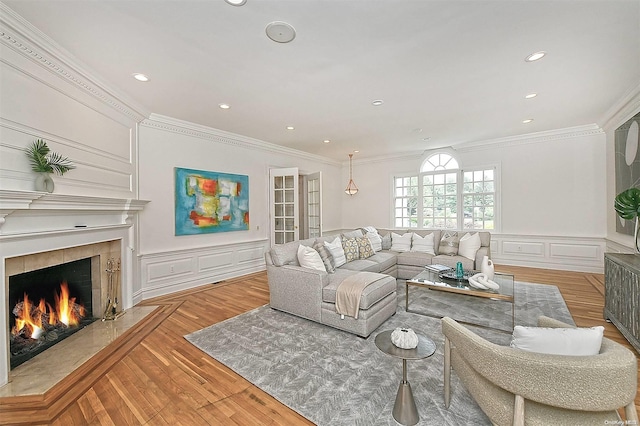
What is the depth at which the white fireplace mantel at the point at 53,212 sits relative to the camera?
1998 millimetres

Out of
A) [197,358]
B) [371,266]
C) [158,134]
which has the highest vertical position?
[158,134]

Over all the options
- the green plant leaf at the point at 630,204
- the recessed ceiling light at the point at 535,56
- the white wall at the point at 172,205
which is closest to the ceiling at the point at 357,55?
the recessed ceiling light at the point at 535,56

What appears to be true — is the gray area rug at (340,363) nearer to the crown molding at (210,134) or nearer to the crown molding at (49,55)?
the crown molding at (49,55)

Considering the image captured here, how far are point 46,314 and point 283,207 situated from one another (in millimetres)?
3850

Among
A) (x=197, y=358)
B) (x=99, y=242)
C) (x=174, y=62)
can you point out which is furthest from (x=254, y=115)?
(x=197, y=358)

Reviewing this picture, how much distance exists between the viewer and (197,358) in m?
2.42

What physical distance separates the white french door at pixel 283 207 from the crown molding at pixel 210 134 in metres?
0.59

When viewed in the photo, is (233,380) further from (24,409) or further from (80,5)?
(80,5)

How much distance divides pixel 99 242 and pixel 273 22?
312cm

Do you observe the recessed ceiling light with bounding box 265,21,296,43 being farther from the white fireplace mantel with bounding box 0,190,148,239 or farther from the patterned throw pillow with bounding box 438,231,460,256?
the patterned throw pillow with bounding box 438,231,460,256

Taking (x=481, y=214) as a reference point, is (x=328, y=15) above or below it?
above

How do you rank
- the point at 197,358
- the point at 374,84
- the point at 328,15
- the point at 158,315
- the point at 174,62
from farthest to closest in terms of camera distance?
the point at 158,315, the point at 374,84, the point at 174,62, the point at 197,358, the point at 328,15

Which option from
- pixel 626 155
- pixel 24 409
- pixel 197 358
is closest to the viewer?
pixel 24 409

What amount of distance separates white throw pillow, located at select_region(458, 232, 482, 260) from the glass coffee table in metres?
0.90
